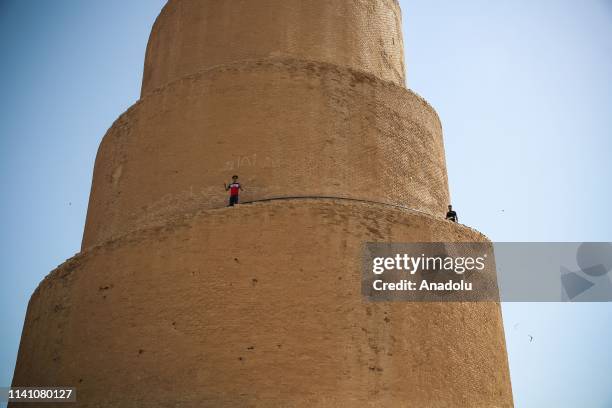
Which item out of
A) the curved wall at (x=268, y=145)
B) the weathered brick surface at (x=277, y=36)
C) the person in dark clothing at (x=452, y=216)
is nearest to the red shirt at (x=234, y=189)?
the curved wall at (x=268, y=145)

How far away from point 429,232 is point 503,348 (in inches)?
72.1

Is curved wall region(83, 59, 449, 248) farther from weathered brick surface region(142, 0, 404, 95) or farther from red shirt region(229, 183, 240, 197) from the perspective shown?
weathered brick surface region(142, 0, 404, 95)

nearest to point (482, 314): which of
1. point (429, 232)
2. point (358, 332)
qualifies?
point (429, 232)

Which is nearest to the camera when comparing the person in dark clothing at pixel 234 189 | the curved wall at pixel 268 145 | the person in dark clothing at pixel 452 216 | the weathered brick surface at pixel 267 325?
the weathered brick surface at pixel 267 325

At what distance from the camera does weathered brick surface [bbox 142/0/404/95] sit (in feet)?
34.2

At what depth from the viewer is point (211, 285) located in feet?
25.2

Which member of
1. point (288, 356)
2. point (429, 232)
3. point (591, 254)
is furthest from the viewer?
point (591, 254)

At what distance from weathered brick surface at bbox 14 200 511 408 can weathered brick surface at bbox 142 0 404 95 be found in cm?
324

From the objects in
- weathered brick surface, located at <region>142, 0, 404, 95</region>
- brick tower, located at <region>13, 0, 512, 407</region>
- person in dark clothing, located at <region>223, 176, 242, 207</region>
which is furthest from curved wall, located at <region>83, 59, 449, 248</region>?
weathered brick surface, located at <region>142, 0, 404, 95</region>

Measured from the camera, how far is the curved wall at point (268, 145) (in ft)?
29.3

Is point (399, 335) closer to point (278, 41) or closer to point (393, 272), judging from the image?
point (393, 272)

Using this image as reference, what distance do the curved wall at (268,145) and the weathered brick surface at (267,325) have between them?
0.81 metres

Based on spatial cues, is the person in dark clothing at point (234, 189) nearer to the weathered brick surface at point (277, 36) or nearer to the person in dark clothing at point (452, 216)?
the weathered brick surface at point (277, 36)

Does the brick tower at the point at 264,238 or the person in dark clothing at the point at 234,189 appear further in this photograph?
the person in dark clothing at the point at 234,189
